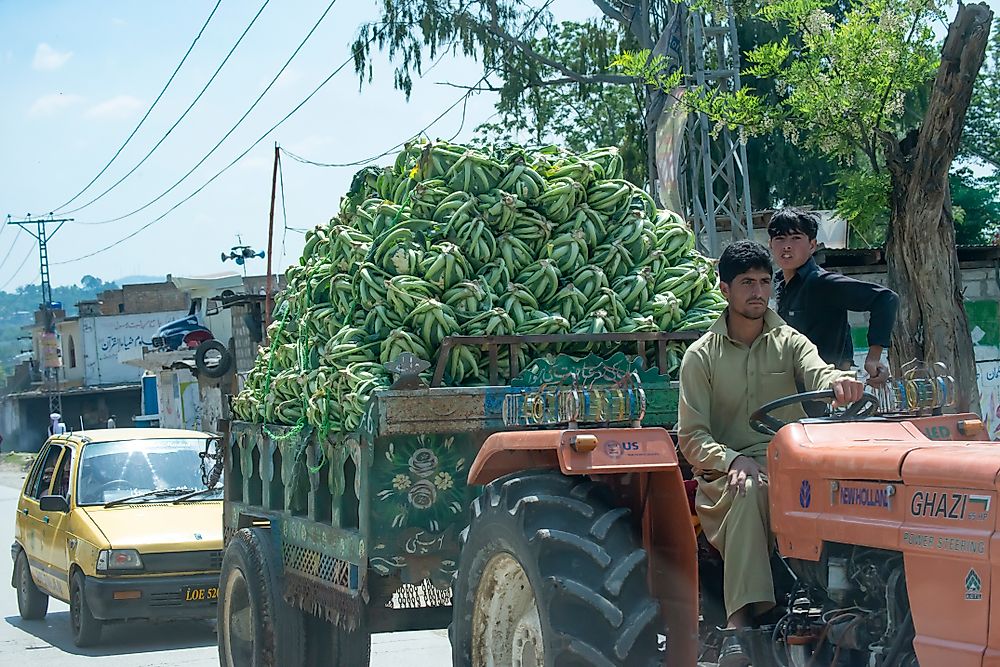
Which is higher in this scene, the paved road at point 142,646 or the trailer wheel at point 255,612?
the trailer wheel at point 255,612

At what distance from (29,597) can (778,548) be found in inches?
386

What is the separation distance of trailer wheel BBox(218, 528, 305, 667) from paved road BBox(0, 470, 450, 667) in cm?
163

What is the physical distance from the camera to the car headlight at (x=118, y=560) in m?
10.5

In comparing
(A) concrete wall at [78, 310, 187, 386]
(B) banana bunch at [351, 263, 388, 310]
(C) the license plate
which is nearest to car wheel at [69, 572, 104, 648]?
(C) the license plate

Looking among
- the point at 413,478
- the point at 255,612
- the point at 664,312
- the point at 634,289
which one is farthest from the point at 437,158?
the point at 255,612

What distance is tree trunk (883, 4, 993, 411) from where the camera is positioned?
34.0 feet

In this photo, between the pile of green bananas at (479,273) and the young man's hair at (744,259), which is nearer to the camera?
the young man's hair at (744,259)

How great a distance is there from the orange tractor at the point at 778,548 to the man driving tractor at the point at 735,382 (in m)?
0.12

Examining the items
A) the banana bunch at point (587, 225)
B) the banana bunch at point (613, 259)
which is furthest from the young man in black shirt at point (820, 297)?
the banana bunch at point (587, 225)

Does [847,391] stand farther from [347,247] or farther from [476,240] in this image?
[347,247]

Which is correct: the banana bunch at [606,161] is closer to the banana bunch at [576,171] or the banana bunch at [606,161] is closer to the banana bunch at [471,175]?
the banana bunch at [576,171]

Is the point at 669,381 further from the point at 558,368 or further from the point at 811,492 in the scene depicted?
the point at 811,492

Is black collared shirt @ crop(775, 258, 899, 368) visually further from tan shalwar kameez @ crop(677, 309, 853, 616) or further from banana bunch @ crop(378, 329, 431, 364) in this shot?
banana bunch @ crop(378, 329, 431, 364)

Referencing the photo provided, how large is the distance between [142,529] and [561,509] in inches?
273
